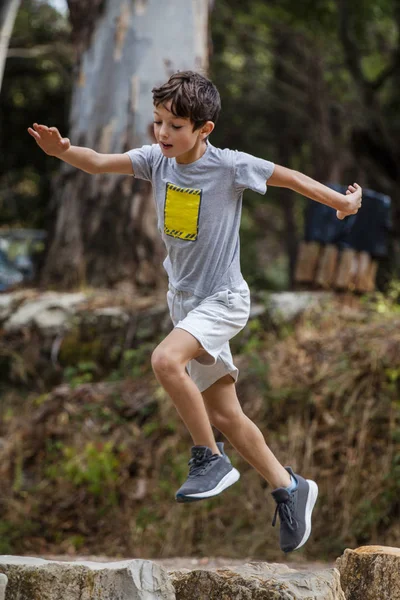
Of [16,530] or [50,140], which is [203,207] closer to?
[50,140]

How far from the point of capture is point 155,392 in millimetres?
8023

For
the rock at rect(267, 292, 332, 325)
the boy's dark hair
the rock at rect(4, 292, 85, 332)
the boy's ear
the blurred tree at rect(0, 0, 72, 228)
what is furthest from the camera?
the blurred tree at rect(0, 0, 72, 228)

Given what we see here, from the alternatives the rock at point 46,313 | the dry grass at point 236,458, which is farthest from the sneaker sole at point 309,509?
the rock at point 46,313

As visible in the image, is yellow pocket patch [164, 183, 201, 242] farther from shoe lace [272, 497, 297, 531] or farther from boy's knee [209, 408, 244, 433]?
shoe lace [272, 497, 297, 531]

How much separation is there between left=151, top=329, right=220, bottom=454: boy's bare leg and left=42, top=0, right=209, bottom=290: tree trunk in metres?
5.39

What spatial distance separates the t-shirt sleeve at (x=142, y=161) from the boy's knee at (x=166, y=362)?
85cm

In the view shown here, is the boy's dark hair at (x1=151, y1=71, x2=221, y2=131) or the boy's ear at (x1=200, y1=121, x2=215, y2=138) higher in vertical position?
the boy's dark hair at (x1=151, y1=71, x2=221, y2=131)

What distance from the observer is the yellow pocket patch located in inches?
155

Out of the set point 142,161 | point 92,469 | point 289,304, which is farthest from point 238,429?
point 289,304

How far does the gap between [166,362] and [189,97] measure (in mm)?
1102

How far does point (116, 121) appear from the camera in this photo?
9.25 meters

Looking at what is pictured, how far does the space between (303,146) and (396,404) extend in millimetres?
13782

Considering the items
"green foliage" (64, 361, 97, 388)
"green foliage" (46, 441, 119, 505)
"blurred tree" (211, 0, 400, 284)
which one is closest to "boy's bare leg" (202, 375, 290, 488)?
"green foliage" (46, 441, 119, 505)

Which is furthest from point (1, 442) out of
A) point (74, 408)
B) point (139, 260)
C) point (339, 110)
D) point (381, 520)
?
point (339, 110)
